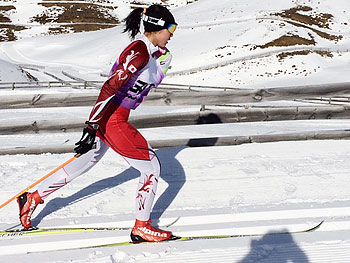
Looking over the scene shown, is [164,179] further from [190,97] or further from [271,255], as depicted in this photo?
[271,255]

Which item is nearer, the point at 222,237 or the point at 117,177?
the point at 222,237

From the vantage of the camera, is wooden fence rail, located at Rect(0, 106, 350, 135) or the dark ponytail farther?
wooden fence rail, located at Rect(0, 106, 350, 135)

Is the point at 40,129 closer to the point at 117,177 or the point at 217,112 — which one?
the point at 117,177

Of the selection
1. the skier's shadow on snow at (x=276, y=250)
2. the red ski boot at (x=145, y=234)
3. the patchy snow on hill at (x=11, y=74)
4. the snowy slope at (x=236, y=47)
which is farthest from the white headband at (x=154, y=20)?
the snowy slope at (x=236, y=47)

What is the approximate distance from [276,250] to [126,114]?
1.69 meters

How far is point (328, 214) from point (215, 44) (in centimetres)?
3672

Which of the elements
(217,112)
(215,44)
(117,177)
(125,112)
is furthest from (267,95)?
(215,44)

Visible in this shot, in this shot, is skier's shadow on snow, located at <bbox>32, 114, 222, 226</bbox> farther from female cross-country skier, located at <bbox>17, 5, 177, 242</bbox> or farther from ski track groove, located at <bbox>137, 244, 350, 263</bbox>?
ski track groove, located at <bbox>137, 244, 350, 263</bbox>

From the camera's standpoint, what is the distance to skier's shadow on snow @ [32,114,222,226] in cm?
391

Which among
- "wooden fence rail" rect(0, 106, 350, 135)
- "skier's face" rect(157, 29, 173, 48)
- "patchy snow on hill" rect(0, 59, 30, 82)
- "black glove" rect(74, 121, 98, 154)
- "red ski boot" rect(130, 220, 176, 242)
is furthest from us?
"patchy snow on hill" rect(0, 59, 30, 82)

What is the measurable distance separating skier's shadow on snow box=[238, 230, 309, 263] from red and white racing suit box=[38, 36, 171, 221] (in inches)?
37.3

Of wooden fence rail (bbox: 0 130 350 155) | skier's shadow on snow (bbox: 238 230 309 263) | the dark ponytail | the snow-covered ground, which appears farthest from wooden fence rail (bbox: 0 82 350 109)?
skier's shadow on snow (bbox: 238 230 309 263)

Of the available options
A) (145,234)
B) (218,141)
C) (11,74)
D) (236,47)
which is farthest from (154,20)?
(236,47)

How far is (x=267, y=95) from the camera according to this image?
5285 millimetres
